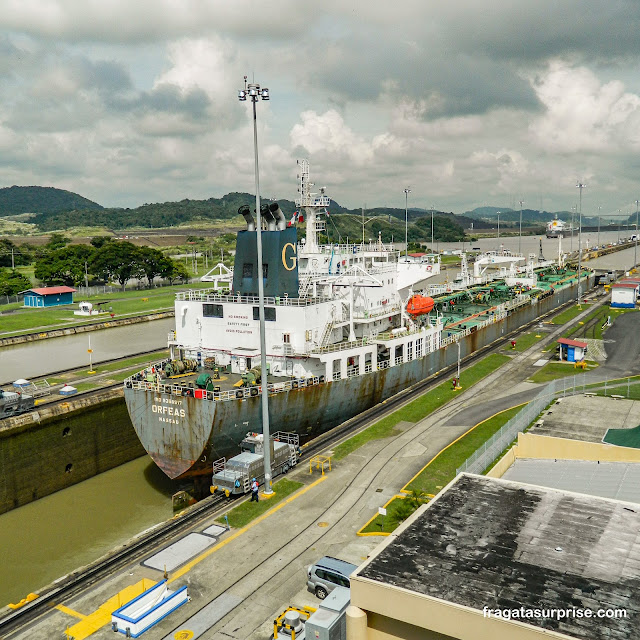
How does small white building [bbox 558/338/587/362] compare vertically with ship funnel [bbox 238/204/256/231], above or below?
below

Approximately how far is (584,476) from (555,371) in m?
24.9

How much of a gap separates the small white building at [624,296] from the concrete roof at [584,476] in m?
64.3

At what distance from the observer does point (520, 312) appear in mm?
69688

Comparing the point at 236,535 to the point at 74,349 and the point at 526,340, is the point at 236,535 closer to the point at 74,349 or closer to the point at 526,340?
the point at 74,349

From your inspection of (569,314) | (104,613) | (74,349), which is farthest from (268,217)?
(569,314)

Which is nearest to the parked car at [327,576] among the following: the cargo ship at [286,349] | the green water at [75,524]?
the cargo ship at [286,349]

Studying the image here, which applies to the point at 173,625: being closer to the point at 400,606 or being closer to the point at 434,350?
the point at 400,606

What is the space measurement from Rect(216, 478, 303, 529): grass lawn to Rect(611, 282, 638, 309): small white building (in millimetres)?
69836

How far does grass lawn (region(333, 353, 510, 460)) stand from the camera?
2919cm

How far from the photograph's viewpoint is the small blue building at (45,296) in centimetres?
8269

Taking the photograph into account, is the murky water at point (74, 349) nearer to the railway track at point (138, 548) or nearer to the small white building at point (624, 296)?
the railway track at point (138, 548)

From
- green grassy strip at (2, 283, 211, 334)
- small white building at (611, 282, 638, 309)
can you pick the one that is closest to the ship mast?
green grassy strip at (2, 283, 211, 334)

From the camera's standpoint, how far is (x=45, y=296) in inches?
3260

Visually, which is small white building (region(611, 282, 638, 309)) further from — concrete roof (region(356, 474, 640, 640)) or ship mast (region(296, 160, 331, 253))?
concrete roof (region(356, 474, 640, 640))
